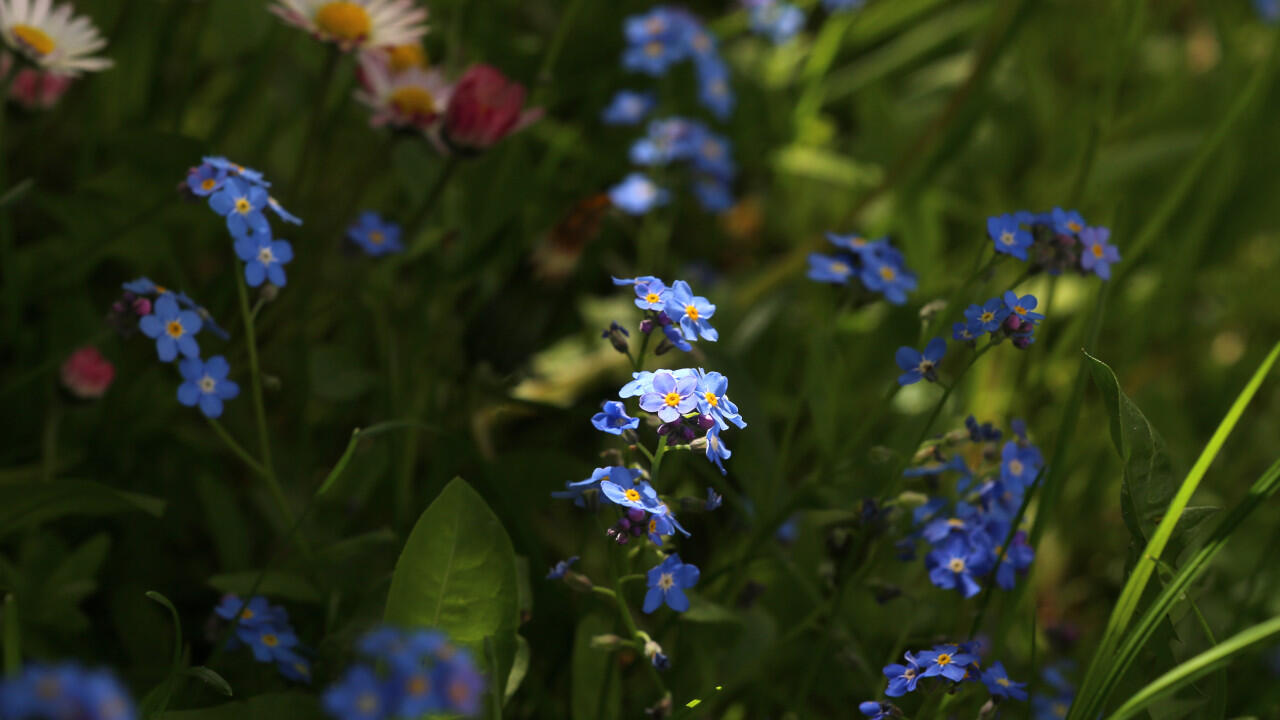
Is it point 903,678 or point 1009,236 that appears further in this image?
point 1009,236

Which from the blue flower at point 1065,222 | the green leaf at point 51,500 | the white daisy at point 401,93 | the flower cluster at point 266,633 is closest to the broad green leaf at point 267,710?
the flower cluster at point 266,633

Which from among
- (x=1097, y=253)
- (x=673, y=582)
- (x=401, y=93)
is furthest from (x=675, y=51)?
(x=673, y=582)

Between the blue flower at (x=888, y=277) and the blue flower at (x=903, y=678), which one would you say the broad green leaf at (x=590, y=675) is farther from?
the blue flower at (x=888, y=277)

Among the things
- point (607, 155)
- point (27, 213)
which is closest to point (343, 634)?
point (27, 213)

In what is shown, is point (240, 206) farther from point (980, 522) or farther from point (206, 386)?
point (980, 522)

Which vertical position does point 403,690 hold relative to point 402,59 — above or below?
below

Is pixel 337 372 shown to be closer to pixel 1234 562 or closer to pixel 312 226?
pixel 312 226

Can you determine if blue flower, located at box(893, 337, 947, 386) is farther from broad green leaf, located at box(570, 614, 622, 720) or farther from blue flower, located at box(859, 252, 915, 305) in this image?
broad green leaf, located at box(570, 614, 622, 720)
